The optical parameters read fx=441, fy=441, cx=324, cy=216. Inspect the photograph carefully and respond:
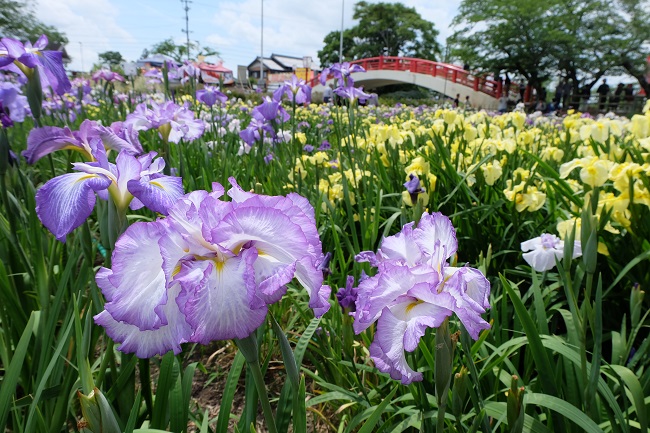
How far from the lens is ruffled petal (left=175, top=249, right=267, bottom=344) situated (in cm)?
52

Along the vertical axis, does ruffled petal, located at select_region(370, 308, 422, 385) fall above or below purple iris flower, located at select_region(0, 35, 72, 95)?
below

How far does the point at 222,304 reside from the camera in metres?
0.52

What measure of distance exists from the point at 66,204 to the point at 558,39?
39.8 m

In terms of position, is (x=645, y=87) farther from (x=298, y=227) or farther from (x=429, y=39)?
(x=298, y=227)

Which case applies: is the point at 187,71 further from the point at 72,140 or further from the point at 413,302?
the point at 413,302

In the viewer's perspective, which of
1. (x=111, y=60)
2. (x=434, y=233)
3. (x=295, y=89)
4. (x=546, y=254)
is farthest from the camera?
(x=111, y=60)

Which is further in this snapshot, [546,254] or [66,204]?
[546,254]

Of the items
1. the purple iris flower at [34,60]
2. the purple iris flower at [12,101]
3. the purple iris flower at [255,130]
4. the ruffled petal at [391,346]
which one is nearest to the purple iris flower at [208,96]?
the purple iris flower at [255,130]

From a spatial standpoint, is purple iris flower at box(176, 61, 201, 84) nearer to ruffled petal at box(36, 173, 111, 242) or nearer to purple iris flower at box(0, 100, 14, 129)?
purple iris flower at box(0, 100, 14, 129)

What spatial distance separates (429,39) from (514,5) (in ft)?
93.7

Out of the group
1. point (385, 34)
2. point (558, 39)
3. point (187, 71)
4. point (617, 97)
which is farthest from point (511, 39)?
point (187, 71)

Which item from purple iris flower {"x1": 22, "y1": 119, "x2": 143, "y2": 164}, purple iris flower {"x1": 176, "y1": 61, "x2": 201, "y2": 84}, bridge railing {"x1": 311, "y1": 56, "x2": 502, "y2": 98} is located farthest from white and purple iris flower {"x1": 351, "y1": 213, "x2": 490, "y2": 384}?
bridge railing {"x1": 311, "y1": 56, "x2": 502, "y2": 98}

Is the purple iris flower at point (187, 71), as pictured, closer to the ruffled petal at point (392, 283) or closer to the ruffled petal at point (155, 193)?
the ruffled petal at point (155, 193)

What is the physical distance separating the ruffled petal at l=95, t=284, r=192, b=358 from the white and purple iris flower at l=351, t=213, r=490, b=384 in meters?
0.27
